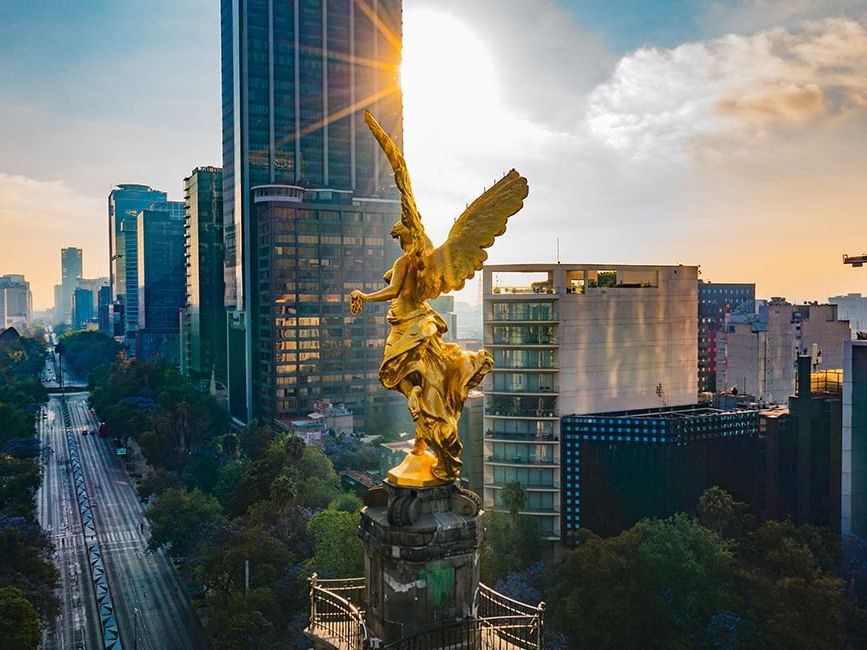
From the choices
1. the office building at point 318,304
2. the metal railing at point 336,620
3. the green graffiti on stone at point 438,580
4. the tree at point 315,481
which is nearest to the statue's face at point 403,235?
the green graffiti on stone at point 438,580

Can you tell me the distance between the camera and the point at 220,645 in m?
36.8

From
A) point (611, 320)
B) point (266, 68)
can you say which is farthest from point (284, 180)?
point (611, 320)

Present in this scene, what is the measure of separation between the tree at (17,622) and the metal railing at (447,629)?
26278mm

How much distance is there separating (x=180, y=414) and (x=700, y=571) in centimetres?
6688

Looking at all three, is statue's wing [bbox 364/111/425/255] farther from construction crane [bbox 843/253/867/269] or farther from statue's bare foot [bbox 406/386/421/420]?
construction crane [bbox 843/253/867/269]

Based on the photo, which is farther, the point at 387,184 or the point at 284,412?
the point at 387,184

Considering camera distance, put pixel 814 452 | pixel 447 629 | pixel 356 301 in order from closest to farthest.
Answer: pixel 447 629
pixel 356 301
pixel 814 452

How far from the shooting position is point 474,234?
1579cm

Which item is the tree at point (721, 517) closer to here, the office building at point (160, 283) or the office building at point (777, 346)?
the office building at point (777, 346)

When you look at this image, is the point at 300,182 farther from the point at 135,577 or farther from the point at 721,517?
the point at 721,517

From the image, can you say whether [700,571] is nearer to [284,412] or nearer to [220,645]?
[220,645]

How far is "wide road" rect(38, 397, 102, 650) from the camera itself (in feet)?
159

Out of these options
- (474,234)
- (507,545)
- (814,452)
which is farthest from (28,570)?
(814,452)

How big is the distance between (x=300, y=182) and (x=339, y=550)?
81.8 metres
